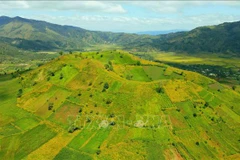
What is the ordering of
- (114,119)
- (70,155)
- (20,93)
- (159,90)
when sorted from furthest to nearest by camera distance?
1. (20,93)
2. (159,90)
3. (114,119)
4. (70,155)

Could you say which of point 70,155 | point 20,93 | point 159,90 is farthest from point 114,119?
point 20,93

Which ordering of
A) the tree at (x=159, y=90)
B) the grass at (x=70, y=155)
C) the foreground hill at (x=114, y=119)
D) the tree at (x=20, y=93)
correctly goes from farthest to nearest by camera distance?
the tree at (x=20, y=93)
the tree at (x=159, y=90)
the foreground hill at (x=114, y=119)
the grass at (x=70, y=155)

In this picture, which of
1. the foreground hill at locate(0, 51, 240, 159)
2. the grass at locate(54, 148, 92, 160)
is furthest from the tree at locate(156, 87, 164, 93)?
the grass at locate(54, 148, 92, 160)

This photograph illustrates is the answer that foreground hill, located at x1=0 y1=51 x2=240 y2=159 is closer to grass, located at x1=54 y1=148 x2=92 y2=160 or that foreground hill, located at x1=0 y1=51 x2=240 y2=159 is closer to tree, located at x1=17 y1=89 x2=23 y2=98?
grass, located at x1=54 y1=148 x2=92 y2=160

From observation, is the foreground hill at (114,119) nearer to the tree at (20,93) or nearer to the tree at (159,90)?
the tree at (159,90)

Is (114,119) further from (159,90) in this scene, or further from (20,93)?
(20,93)

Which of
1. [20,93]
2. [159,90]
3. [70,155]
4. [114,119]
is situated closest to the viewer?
[70,155]

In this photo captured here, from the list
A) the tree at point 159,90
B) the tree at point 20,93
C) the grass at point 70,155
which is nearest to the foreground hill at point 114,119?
the grass at point 70,155

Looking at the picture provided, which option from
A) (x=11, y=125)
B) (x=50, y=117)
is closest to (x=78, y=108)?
(x=50, y=117)
